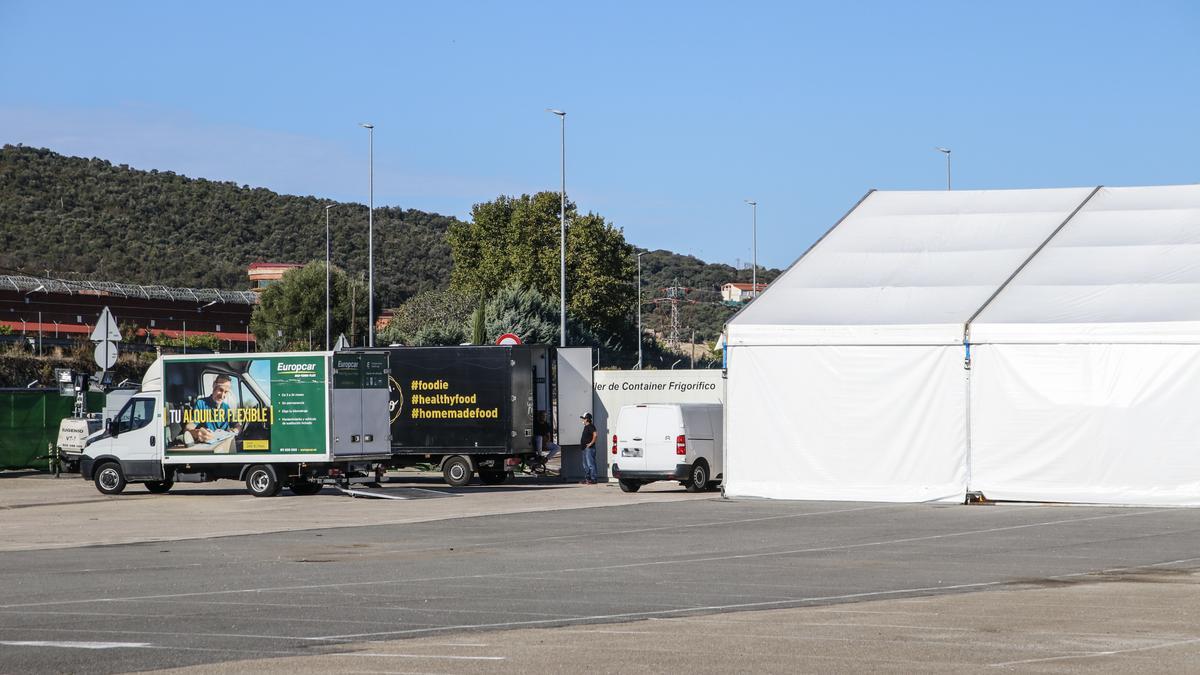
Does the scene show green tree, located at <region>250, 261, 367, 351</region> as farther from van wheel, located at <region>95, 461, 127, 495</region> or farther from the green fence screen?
van wheel, located at <region>95, 461, 127, 495</region>

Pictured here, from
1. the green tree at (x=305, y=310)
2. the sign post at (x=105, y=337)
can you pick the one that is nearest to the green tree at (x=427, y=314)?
the green tree at (x=305, y=310)

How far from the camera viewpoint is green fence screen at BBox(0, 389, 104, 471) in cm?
3778

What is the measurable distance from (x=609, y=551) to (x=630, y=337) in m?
72.3

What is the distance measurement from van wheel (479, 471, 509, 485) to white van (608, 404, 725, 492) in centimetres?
392

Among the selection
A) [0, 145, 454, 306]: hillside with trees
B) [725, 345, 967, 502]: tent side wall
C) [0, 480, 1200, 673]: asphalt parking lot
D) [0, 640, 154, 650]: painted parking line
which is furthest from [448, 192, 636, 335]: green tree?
[0, 640, 154, 650]: painted parking line

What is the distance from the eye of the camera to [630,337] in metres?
90.6

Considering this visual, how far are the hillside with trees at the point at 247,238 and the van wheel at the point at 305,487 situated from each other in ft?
123

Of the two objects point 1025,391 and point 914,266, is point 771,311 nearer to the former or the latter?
point 914,266

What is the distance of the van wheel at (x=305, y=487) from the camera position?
98.6 feet

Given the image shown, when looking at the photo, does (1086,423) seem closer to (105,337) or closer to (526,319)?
(105,337)

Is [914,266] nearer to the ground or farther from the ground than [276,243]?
nearer to the ground

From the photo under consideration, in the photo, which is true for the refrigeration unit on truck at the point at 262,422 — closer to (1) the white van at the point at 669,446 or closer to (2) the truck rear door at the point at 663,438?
(1) the white van at the point at 669,446

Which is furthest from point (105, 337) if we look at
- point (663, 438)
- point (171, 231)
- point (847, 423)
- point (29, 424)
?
point (171, 231)

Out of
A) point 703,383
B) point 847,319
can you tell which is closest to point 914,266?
point 847,319
